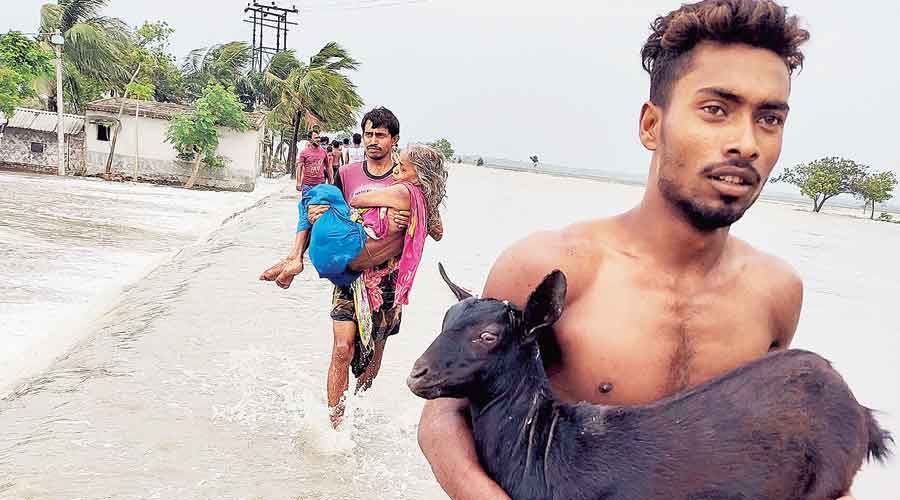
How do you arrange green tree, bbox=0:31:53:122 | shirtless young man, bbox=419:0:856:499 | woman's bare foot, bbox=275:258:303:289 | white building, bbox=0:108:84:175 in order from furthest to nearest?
1. white building, bbox=0:108:84:175
2. green tree, bbox=0:31:53:122
3. woman's bare foot, bbox=275:258:303:289
4. shirtless young man, bbox=419:0:856:499

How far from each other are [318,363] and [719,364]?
19.1 feet

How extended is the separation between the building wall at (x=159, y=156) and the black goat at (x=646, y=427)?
29224 millimetres

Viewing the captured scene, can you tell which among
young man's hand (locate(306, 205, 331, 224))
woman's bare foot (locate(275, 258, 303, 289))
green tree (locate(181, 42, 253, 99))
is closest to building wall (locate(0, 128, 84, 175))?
green tree (locate(181, 42, 253, 99))

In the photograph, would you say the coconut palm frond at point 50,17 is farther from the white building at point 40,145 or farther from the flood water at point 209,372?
the flood water at point 209,372

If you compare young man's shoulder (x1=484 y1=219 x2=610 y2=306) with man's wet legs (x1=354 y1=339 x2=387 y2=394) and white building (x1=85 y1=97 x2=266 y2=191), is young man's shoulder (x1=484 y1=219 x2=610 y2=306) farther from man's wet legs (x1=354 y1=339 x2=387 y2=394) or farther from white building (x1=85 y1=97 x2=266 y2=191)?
white building (x1=85 y1=97 x2=266 y2=191)

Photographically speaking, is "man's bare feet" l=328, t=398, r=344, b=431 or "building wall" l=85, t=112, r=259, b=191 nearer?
"man's bare feet" l=328, t=398, r=344, b=431

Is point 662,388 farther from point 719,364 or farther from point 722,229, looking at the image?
point 722,229

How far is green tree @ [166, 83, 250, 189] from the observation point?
2772 cm

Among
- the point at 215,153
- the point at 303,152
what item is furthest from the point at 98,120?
the point at 303,152

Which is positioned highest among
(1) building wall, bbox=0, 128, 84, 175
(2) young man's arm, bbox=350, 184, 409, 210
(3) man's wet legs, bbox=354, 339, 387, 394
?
(2) young man's arm, bbox=350, 184, 409, 210

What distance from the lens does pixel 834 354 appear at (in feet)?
31.2

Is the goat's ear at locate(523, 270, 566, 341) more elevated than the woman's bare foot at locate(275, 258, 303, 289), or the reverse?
the goat's ear at locate(523, 270, 566, 341)

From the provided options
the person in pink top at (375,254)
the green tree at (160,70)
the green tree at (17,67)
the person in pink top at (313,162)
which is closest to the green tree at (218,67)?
the green tree at (160,70)

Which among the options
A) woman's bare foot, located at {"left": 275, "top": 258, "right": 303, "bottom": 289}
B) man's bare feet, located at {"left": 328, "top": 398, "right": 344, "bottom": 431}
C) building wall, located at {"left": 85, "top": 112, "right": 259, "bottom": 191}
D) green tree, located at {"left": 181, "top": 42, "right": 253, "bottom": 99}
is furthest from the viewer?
green tree, located at {"left": 181, "top": 42, "right": 253, "bottom": 99}
